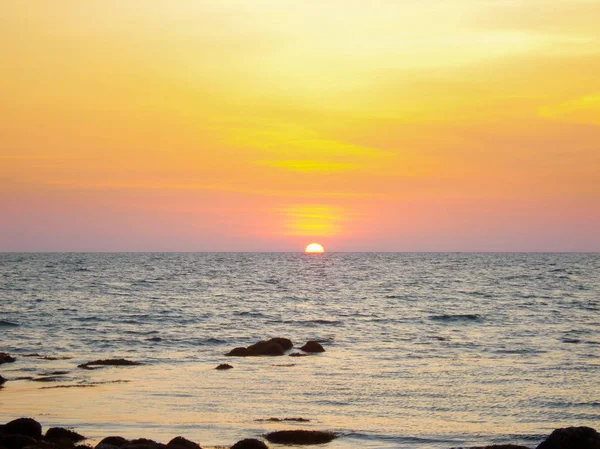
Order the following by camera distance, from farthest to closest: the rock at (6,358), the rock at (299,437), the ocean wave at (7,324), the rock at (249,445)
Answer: the ocean wave at (7,324) → the rock at (6,358) → the rock at (299,437) → the rock at (249,445)

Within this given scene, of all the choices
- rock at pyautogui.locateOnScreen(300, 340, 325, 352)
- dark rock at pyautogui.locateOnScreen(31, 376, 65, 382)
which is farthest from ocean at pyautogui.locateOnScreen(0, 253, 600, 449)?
rock at pyautogui.locateOnScreen(300, 340, 325, 352)

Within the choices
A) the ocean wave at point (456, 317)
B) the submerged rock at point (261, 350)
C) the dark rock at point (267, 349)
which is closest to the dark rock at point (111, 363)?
the submerged rock at point (261, 350)

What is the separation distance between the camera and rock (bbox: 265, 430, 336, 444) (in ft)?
64.2

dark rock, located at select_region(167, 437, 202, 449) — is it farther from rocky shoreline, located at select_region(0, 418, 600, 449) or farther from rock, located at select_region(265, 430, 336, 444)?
rock, located at select_region(265, 430, 336, 444)

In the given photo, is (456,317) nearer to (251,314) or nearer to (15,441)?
(251,314)

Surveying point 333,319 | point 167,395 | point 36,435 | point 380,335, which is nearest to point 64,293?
Result: point 333,319

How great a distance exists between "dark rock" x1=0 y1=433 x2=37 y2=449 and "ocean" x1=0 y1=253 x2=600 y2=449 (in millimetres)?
2522

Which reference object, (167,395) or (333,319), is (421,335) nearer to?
(333,319)

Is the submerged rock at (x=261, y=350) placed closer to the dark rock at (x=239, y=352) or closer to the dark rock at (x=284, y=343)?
the dark rock at (x=239, y=352)

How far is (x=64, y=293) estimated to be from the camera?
7650cm

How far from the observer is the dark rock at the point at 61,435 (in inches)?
747

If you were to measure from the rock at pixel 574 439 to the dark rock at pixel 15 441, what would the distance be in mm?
12113

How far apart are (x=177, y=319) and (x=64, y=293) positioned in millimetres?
27026

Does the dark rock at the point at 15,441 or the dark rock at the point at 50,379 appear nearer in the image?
the dark rock at the point at 15,441
